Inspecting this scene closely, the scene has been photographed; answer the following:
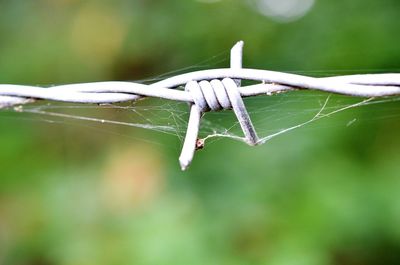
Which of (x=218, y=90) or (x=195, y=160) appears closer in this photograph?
(x=218, y=90)

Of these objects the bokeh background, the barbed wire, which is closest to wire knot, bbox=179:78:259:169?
the barbed wire

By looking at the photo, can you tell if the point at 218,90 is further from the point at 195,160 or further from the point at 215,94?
the point at 195,160

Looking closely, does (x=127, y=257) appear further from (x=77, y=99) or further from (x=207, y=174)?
(x=77, y=99)

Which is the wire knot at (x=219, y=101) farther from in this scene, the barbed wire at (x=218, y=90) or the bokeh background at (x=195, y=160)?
the bokeh background at (x=195, y=160)

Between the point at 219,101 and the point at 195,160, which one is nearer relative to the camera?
the point at 219,101

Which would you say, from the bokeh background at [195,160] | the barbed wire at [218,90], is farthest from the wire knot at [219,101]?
the bokeh background at [195,160]

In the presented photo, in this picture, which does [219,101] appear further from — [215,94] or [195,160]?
[195,160]

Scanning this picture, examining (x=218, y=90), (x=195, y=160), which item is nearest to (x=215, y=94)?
(x=218, y=90)

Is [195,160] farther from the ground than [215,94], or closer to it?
closer to it

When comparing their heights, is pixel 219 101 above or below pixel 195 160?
above
